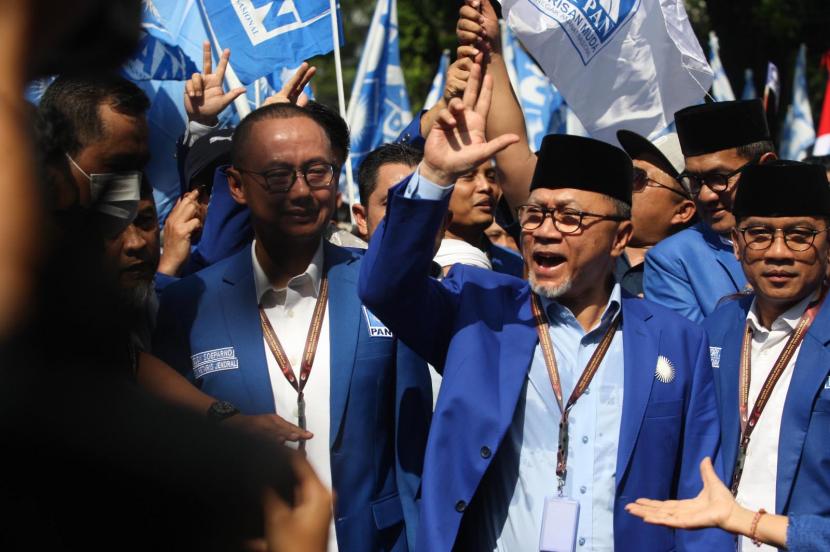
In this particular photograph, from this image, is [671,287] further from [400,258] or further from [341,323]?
[400,258]

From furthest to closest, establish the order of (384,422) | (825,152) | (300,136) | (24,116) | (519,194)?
(825,152), (519,194), (300,136), (384,422), (24,116)

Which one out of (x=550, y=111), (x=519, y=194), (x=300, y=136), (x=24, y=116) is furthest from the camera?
(x=550, y=111)

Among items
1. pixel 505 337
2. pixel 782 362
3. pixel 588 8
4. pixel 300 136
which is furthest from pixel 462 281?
pixel 588 8

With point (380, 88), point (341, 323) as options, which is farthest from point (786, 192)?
point (380, 88)

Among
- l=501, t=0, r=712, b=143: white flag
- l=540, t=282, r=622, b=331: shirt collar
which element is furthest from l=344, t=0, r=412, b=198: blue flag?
l=540, t=282, r=622, b=331: shirt collar

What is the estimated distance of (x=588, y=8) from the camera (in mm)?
4969

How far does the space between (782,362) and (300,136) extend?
6.14 ft

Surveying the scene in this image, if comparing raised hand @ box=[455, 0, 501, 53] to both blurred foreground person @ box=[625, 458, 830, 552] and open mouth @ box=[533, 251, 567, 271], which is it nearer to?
open mouth @ box=[533, 251, 567, 271]

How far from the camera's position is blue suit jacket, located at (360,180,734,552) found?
3.45m

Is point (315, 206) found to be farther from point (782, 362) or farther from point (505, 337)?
point (782, 362)

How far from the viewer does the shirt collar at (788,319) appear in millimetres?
4215

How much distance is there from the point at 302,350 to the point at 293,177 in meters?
0.63

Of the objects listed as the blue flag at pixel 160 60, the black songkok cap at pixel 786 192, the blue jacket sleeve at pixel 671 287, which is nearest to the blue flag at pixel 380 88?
the blue flag at pixel 160 60

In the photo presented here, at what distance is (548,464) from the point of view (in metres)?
3.57
